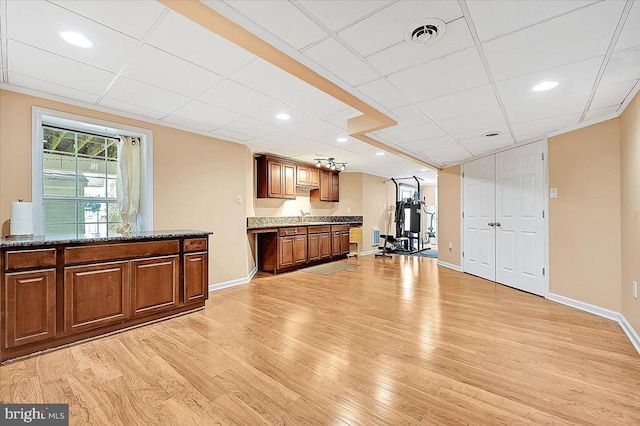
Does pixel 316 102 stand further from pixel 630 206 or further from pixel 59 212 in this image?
pixel 630 206

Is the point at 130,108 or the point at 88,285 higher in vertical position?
the point at 130,108

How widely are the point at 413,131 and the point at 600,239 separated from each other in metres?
2.46

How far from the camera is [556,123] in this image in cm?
347

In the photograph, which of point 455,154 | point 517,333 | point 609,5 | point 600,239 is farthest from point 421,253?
point 609,5

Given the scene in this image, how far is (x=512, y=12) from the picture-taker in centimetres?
160

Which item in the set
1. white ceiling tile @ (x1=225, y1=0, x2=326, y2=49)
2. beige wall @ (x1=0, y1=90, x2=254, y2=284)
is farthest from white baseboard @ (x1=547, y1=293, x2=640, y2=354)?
beige wall @ (x1=0, y1=90, x2=254, y2=284)

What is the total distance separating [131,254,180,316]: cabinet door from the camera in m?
2.92

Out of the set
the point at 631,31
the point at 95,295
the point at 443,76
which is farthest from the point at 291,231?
the point at 631,31

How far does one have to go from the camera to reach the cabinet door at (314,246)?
6.20 meters

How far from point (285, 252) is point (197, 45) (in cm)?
404

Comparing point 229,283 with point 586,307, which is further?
point 229,283

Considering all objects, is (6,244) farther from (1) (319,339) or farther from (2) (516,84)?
(2) (516,84)

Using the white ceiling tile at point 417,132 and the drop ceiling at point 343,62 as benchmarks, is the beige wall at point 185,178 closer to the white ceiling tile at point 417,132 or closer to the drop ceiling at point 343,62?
the drop ceiling at point 343,62

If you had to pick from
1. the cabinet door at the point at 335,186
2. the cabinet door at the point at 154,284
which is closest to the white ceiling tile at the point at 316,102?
the cabinet door at the point at 154,284
